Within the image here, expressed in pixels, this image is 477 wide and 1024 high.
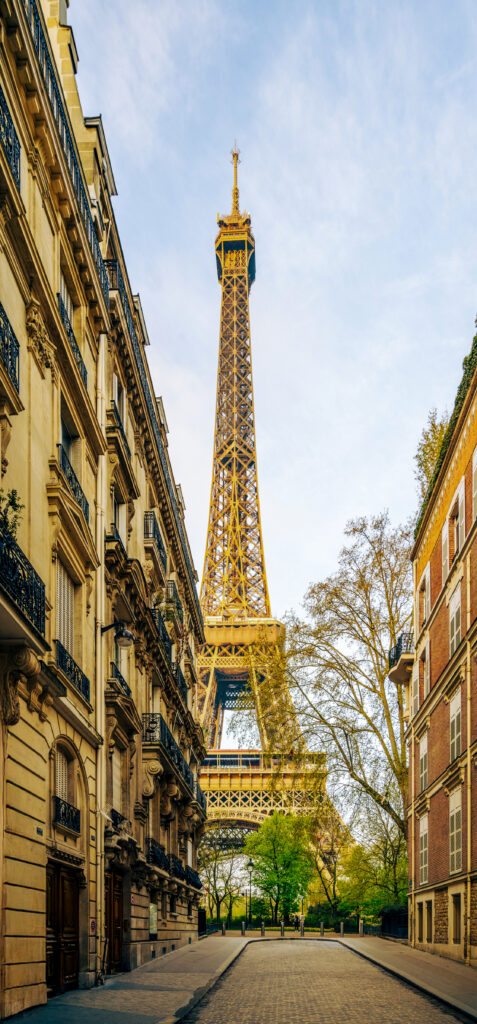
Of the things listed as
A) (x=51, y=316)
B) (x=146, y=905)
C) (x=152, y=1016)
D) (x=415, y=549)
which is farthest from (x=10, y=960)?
(x=415, y=549)

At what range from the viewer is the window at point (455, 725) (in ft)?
88.8

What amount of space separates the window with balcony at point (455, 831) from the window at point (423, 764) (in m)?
6.04

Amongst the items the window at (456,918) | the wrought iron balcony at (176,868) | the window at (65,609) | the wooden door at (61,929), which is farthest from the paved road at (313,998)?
Answer: the wrought iron balcony at (176,868)

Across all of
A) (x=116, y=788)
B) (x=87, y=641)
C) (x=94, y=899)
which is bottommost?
(x=94, y=899)

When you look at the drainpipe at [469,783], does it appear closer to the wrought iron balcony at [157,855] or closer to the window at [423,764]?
the wrought iron balcony at [157,855]

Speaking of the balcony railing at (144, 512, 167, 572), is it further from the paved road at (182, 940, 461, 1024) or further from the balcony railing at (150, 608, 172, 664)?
the paved road at (182, 940, 461, 1024)

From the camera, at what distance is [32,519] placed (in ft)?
49.3

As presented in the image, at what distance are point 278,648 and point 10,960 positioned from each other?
2773 centimetres

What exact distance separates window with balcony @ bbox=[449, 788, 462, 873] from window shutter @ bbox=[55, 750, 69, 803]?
1206 cm

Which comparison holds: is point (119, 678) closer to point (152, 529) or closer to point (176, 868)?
point (152, 529)

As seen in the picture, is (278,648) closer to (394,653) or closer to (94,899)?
(394,653)

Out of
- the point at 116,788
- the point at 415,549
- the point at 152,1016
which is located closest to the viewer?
the point at 152,1016

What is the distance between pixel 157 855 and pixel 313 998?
12.1 m

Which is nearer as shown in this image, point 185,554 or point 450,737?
point 450,737
